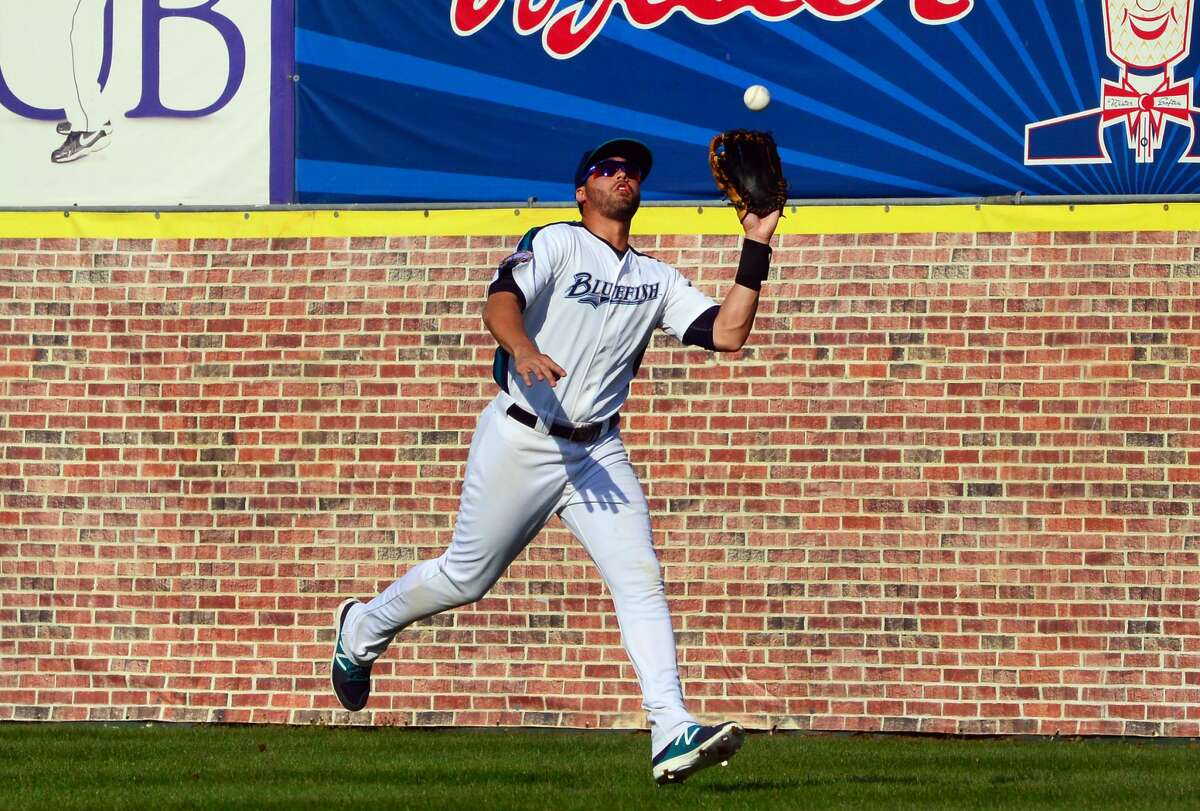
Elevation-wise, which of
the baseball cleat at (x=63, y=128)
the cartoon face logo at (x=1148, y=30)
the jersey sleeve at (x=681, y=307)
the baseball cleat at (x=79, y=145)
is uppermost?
the cartoon face logo at (x=1148, y=30)

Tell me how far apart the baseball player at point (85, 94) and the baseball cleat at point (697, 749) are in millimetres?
5974

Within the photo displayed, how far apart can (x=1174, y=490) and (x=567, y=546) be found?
10.5 ft

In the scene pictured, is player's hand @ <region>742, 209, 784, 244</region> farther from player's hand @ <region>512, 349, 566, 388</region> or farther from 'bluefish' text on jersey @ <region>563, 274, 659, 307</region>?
player's hand @ <region>512, 349, 566, 388</region>

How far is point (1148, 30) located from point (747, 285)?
426cm

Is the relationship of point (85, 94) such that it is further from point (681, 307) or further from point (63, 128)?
point (681, 307)

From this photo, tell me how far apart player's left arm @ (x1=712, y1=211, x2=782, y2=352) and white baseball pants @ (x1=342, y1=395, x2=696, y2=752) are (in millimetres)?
548

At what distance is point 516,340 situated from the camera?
17.9 feet

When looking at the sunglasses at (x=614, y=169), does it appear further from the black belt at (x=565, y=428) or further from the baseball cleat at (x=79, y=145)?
the baseball cleat at (x=79, y=145)

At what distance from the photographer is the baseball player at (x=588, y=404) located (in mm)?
5820

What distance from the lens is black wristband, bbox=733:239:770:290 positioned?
6004 millimetres

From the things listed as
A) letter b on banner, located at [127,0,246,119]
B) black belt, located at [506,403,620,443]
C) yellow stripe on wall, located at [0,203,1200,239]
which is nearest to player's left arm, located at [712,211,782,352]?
black belt, located at [506,403,620,443]

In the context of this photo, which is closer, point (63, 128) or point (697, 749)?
point (697, 749)

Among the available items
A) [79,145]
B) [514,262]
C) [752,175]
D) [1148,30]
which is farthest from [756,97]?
[79,145]

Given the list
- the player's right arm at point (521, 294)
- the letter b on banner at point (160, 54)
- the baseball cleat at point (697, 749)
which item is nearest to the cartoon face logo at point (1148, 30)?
the player's right arm at point (521, 294)
